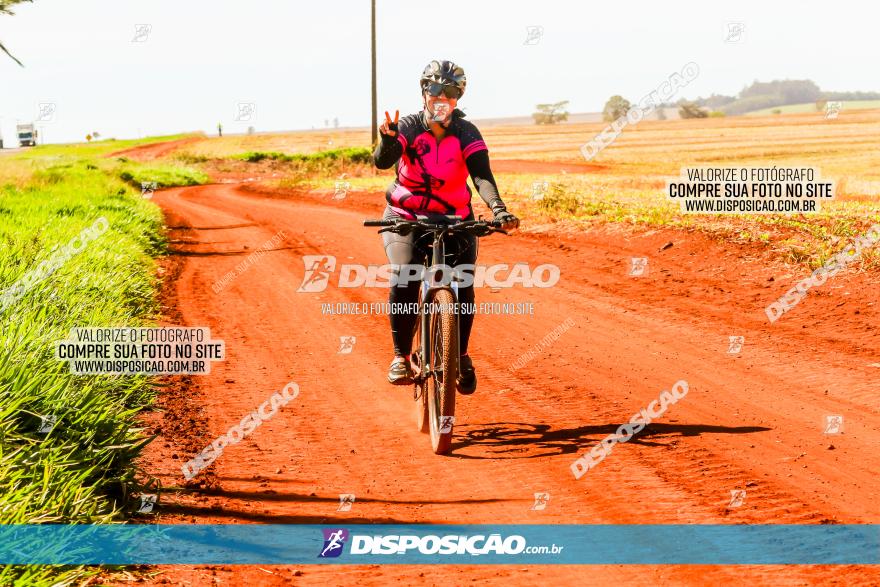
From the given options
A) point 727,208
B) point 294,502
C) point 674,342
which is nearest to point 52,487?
point 294,502

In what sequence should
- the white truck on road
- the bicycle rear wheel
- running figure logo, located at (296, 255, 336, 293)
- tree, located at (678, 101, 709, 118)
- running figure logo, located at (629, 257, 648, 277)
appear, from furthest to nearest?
1. tree, located at (678, 101, 709, 118)
2. the white truck on road
3. running figure logo, located at (629, 257, 648, 277)
4. running figure logo, located at (296, 255, 336, 293)
5. the bicycle rear wheel

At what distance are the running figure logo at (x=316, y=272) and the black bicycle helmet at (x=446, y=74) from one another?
6959 mm

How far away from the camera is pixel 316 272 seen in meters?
14.5

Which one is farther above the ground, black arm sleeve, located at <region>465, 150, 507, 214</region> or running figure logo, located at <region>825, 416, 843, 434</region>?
black arm sleeve, located at <region>465, 150, 507, 214</region>

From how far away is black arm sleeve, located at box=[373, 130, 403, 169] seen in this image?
629 cm

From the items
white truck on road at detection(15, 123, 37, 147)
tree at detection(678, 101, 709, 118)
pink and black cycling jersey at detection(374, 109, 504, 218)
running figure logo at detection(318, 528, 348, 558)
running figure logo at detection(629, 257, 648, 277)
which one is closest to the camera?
running figure logo at detection(318, 528, 348, 558)

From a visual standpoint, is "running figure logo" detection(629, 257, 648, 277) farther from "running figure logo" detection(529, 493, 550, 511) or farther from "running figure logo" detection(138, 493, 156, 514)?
"running figure logo" detection(138, 493, 156, 514)

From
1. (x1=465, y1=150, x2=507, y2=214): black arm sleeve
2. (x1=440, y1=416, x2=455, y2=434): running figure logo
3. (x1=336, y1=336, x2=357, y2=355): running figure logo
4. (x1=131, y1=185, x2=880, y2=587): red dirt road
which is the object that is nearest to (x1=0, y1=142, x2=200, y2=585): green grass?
(x1=131, y1=185, x2=880, y2=587): red dirt road

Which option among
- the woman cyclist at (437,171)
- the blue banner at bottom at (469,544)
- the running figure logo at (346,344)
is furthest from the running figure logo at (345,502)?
the running figure logo at (346,344)

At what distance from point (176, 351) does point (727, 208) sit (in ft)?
36.6

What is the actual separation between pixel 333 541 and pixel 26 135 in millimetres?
107194

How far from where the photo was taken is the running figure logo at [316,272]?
1314 centimetres

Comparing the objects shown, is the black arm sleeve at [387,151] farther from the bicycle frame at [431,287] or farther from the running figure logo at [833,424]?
the running figure logo at [833,424]

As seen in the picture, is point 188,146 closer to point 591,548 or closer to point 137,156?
point 137,156
